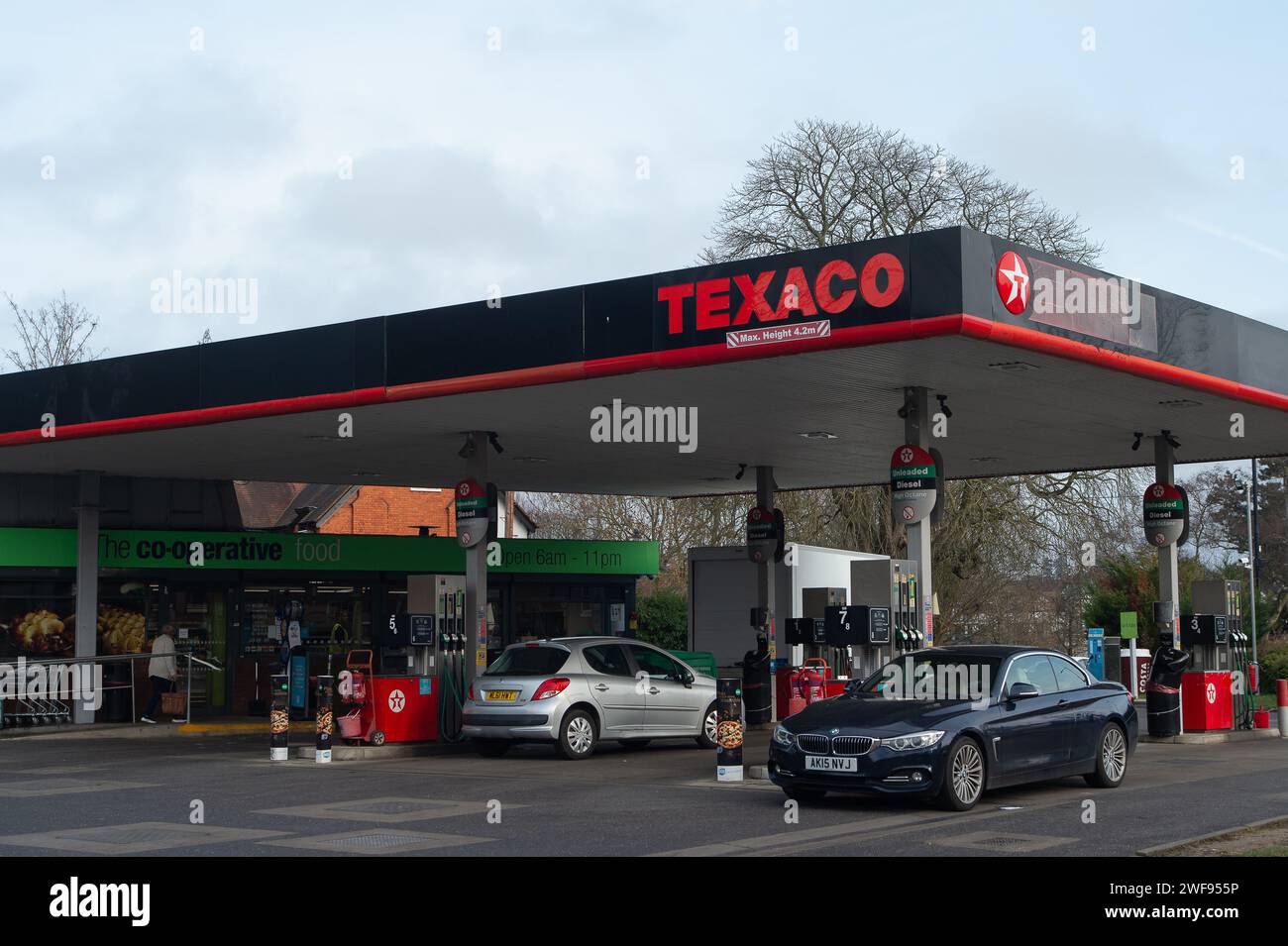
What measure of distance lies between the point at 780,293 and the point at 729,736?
4.51 m

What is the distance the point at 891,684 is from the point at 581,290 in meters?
5.41

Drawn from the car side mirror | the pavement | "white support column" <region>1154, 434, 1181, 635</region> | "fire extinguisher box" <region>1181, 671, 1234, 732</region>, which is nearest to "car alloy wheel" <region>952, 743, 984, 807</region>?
the pavement

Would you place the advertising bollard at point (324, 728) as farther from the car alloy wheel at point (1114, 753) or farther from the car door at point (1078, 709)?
the car alloy wheel at point (1114, 753)

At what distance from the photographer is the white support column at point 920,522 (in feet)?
57.3

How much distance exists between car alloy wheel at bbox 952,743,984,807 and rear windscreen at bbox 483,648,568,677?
260 inches

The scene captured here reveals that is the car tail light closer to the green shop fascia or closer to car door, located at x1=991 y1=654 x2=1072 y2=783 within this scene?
car door, located at x1=991 y1=654 x2=1072 y2=783

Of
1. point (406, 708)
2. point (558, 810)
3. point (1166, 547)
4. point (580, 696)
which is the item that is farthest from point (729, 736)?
point (1166, 547)

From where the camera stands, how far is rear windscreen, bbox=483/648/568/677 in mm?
18656

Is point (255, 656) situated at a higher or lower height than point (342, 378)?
lower

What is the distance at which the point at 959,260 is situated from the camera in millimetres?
14148

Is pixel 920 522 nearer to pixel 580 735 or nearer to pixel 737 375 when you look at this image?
pixel 737 375

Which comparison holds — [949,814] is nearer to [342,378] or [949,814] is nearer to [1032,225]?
[342,378]

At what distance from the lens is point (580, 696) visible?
61.1ft

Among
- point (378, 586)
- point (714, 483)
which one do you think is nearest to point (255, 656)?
point (378, 586)
